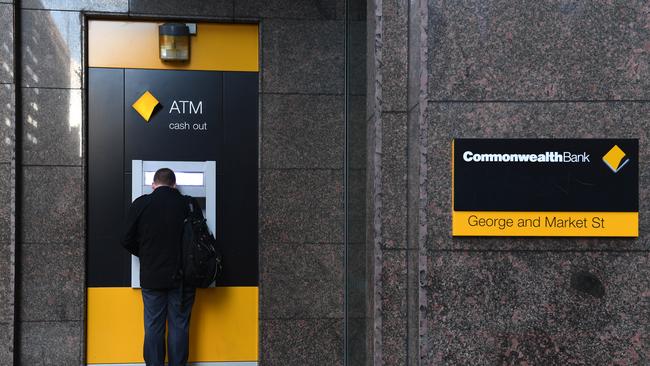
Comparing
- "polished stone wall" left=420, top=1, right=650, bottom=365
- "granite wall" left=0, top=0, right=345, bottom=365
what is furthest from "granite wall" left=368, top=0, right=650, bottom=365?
"granite wall" left=0, top=0, right=345, bottom=365

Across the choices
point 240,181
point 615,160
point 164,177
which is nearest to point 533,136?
point 615,160

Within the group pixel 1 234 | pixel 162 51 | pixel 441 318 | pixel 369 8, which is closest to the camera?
pixel 441 318

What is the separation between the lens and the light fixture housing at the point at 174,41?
5.19m

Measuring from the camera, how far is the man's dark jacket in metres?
4.91

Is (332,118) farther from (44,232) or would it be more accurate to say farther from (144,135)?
(44,232)

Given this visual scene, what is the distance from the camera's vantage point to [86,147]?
5.16 metres

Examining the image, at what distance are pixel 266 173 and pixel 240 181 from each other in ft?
0.85

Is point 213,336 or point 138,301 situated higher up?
point 138,301

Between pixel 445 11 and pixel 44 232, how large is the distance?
378 centimetres

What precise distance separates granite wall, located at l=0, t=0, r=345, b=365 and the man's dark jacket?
54cm

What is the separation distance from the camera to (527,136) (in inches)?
138

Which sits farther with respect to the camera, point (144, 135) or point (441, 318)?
point (144, 135)

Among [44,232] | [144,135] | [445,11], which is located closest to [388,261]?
[445,11]

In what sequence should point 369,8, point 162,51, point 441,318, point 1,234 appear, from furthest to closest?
point 162,51, point 1,234, point 369,8, point 441,318
